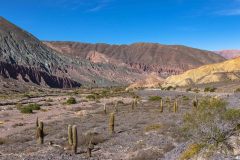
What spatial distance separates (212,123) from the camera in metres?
15.8

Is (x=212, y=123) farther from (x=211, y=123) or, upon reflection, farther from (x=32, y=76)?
(x=32, y=76)

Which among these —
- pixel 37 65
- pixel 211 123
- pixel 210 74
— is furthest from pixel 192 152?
pixel 37 65

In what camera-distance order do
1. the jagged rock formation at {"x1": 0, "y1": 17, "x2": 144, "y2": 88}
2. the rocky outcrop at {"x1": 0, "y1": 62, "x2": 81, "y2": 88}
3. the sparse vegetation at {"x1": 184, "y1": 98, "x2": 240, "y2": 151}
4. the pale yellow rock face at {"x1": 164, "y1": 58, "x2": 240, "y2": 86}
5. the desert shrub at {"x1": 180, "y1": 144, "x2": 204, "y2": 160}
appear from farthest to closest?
the jagged rock formation at {"x1": 0, "y1": 17, "x2": 144, "y2": 88} → the rocky outcrop at {"x1": 0, "y1": 62, "x2": 81, "y2": 88} → the pale yellow rock face at {"x1": 164, "y1": 58, "x2": 240, "y2": 86} → the sparse vegetation at {"x1": 184, "y1": 98, "x2": 240, "y2": 151} → the desert shrub at {"x1": 180, "y1": 144, "x2": 204, "y2": 160}

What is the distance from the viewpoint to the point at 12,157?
19.1 meters

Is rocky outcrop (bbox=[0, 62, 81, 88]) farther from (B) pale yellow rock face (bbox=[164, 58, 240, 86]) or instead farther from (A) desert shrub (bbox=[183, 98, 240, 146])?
(A) desert shrub (bbox=[183, 98, 240, 146])

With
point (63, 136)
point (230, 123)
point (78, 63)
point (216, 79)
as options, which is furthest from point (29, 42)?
point (230, 123)

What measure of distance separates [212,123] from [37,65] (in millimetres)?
150389

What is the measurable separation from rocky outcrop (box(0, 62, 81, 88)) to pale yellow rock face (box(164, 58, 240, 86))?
174 ft

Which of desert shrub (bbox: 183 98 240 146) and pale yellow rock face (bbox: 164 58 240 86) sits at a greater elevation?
pale yellow rock face (bbox: 164 58 240 86)

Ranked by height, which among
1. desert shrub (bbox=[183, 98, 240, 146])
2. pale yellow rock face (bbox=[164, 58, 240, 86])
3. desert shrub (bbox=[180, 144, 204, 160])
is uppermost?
pale yellow rock face (bbox=[164, 58, 240, 86])

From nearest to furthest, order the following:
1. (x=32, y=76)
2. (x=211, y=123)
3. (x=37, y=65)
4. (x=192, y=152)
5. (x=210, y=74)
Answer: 1. (x=192, y=152)
2. (x=211, y=123)
3. (x=210, y=74)
4. (x=32, y=76)
5. (x=37, y=65)

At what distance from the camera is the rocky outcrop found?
455 feet

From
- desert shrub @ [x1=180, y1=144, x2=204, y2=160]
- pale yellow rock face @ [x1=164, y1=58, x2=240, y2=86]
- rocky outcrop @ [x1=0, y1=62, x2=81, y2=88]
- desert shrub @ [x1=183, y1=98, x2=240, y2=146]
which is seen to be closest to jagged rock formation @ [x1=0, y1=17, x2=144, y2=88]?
rocky outcrop @ [x1=0, y1=62, x2=81, y2=88]

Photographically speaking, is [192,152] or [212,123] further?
[212,123]
